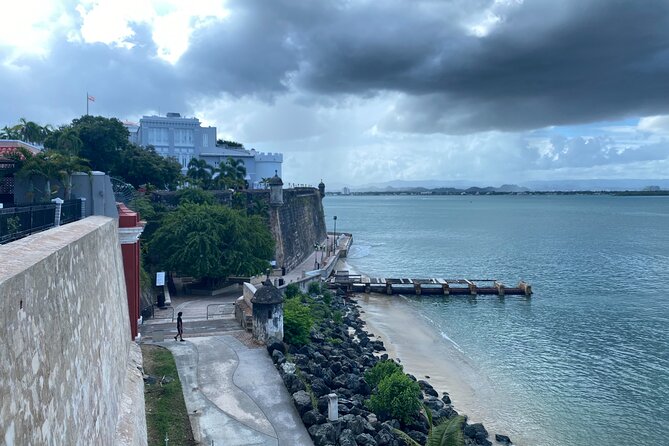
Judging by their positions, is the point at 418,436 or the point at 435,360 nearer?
the point at 418,436

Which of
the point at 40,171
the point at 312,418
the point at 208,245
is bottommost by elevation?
the point at 312,418

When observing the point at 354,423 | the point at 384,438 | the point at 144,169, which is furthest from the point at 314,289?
the point at 384,438

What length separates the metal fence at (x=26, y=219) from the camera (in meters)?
8.89

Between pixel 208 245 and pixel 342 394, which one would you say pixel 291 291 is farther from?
pixel 342 394

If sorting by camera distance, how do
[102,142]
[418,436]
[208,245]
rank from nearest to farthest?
[418,436] < [208,245] < [102,142]

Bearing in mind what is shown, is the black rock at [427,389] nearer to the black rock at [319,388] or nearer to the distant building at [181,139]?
the black rock at [319,388]

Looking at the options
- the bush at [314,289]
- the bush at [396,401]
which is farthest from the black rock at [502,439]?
the bush at [314,289]

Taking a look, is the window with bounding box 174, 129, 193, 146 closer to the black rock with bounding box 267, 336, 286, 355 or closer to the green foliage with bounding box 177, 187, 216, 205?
the green foliage with bounding box 177, 187, 216, 205

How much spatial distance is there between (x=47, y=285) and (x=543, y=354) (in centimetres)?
2813

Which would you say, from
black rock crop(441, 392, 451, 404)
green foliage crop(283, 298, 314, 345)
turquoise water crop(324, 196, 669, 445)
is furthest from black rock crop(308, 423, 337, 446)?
turquoise water crop(324, 196, 669, 445)

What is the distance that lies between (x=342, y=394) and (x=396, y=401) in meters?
2.28

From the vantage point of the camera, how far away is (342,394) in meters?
18.4

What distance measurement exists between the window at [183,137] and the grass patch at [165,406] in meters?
53.9

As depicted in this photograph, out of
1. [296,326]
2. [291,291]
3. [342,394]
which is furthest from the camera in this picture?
[291,291]
